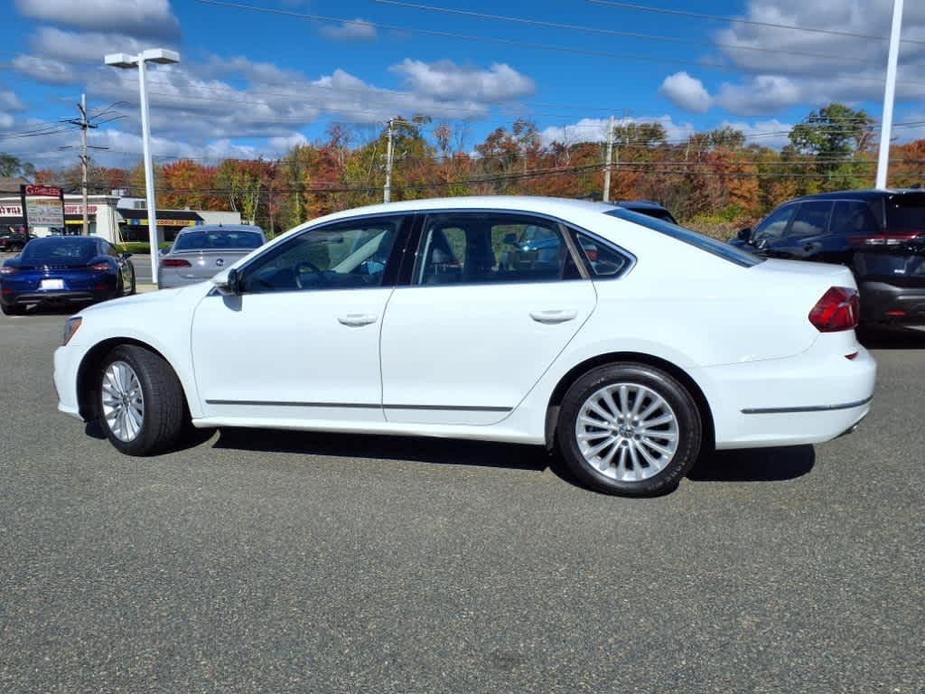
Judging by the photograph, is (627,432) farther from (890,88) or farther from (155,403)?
(890,88)

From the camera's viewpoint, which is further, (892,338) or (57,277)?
(57,277)

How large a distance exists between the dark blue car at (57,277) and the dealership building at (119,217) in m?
53.5

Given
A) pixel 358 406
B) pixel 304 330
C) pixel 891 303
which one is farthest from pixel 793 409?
pixel 891 303

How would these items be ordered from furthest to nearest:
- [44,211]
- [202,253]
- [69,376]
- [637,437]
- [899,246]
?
1. [44,211]
2. [202,253]
3. [899,246]
4. [69,376]
5. [637,437]

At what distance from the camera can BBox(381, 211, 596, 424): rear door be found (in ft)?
13.6

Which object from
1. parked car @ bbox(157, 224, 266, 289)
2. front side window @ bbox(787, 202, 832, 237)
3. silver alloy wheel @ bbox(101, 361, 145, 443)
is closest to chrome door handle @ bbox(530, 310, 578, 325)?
silver alloy wheel @ bbox(101, 361, 145, 443)

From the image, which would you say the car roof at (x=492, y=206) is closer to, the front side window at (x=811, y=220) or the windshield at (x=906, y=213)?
the windshield at (x=906, y=213)

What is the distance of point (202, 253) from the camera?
1124 cm

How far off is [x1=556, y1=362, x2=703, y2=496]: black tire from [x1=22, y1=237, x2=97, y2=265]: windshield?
36.6 ft

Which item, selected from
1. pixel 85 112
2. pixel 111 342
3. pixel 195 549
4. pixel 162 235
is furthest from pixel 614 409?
pixel 162 235

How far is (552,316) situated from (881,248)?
218 inches

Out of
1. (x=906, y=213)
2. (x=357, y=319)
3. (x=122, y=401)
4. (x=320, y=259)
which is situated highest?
(x=906, y=213)

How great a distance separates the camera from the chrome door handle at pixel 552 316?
4.10 m

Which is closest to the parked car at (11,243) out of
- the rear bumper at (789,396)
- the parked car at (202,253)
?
the parked car at (202,253)
